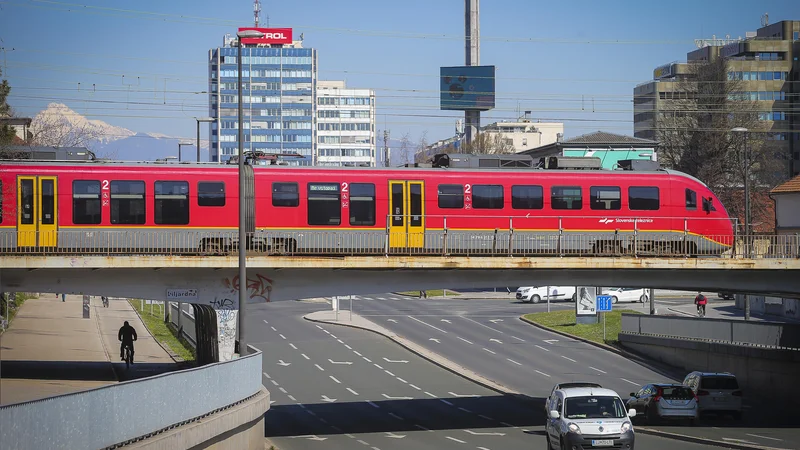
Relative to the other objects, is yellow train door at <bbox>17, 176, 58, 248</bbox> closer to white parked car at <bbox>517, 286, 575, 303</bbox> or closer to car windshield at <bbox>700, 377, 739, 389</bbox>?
car windshield at <bbox>700, 377, 739, 389</bbox>

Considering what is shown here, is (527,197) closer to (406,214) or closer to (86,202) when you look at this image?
(406,214)

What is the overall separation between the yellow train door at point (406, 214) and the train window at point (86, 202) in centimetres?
998

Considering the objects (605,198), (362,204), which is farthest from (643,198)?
(362,204)

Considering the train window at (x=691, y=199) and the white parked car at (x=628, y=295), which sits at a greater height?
the train window at (x=691, y=199)

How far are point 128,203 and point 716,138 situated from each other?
6758 cm

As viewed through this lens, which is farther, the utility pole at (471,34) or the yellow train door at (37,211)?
the utility pole at (471,34)

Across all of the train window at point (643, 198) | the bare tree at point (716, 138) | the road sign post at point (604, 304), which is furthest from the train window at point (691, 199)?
the bare tree at point (716, 138)

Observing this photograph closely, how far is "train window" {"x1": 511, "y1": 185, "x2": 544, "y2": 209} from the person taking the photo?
39.5 meters

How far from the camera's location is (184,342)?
5622cm

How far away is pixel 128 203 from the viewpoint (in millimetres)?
36062

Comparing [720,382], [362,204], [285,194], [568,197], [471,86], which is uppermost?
[471,86]

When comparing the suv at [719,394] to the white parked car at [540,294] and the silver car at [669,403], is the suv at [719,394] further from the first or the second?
the white parked car at [540,294]

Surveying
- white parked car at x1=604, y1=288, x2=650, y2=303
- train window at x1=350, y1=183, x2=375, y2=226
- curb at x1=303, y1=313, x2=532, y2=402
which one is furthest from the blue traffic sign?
train window at x1=350, y1=183, x2=375, y2=226

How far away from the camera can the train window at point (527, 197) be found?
39531 millimetres
